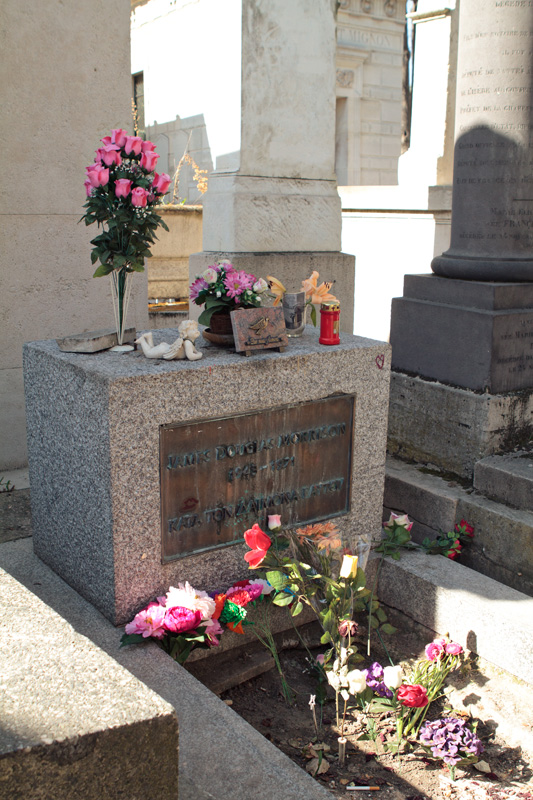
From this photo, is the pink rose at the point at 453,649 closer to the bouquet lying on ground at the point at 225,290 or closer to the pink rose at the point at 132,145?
the bouquet lying on ground at the point at 225,290

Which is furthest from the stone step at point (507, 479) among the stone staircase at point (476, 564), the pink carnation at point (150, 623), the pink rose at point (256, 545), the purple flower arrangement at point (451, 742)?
the pink carnation at point (150, 623)

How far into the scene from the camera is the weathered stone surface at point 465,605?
9.78 ft

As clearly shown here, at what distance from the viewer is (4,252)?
4664mm

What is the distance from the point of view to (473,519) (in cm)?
381

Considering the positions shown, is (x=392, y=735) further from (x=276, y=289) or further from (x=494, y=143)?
(x=494, y=143)

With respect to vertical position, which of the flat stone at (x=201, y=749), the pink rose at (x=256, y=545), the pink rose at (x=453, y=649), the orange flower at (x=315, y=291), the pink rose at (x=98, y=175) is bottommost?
the pink rose at (x=453, y=649)

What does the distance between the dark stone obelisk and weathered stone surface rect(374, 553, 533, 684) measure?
5.94ft

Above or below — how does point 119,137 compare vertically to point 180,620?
above

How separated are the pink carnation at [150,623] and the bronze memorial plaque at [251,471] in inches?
11.2

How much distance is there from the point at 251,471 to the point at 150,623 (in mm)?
765

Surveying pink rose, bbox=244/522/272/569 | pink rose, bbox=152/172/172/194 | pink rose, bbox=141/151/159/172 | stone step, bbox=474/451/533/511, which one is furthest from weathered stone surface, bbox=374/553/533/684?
pink rose, bbox=141/151/159/172

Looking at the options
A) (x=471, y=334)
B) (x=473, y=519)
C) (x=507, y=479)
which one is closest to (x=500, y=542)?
(x=473, y=519)

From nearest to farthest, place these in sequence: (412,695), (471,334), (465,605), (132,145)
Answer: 1. (412,695)
2. (132,145)
3. (465,605)
4. (471,334)

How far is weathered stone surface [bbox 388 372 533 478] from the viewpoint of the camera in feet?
13.3
